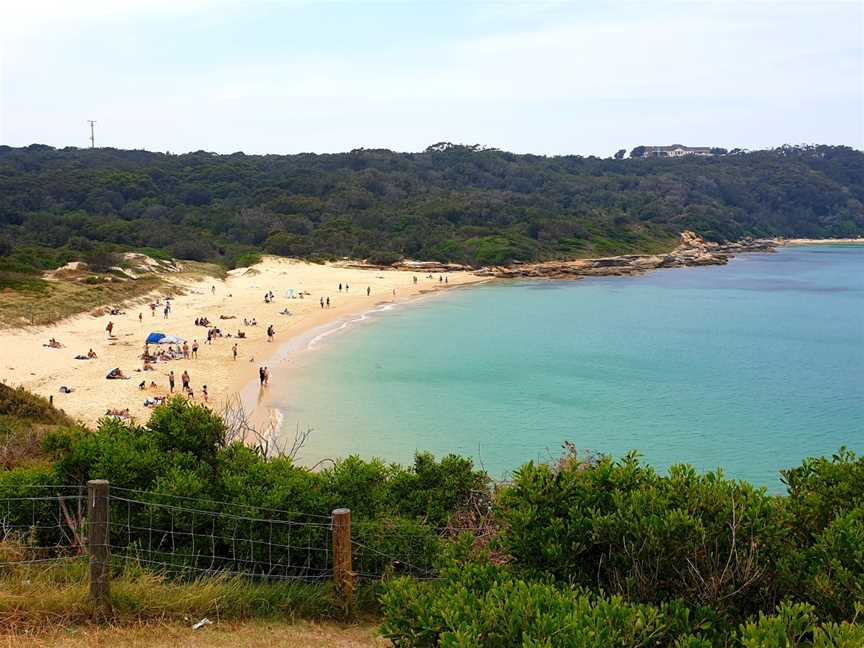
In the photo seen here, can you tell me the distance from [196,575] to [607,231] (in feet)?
280

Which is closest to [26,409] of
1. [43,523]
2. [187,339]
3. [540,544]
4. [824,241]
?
[43,523]

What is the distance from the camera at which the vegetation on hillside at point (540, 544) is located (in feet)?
12.6

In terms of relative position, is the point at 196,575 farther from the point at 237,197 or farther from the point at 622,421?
the point at 237,197

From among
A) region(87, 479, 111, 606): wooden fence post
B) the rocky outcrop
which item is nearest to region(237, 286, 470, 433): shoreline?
the rocky outcrop

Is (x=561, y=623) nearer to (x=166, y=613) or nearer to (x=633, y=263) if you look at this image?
(x=166, y=613)

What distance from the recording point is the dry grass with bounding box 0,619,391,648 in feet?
17.7

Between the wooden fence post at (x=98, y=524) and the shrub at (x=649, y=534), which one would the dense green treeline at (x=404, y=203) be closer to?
the wooden fence post at (x=98, y=524)

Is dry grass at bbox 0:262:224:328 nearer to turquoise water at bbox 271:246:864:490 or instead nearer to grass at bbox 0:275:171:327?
grass at bbox 0:275:171:327

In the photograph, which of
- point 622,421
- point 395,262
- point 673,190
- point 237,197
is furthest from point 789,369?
point 673,190

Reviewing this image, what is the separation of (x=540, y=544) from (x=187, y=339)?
2986 cm

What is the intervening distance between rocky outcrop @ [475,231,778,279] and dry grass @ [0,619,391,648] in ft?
200

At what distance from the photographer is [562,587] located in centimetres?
459

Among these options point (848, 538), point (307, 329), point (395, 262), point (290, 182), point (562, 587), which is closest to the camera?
point (848, 538)

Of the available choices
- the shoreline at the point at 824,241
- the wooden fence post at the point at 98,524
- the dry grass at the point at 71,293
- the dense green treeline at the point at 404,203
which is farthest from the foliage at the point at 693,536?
the shoreline at the point at 824,241
